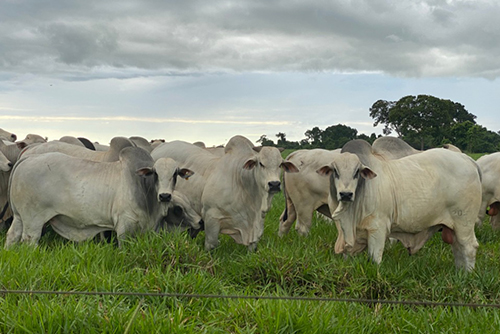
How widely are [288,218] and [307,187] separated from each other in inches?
35.2

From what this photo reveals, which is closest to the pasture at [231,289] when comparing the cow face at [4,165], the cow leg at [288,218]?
the cow face at [4,165]

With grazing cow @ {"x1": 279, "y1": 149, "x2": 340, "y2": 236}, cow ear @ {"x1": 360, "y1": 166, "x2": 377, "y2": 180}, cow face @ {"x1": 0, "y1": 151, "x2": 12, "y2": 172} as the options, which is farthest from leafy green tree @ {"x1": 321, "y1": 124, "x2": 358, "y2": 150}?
cow ear @ {"x1": 360, "y1": 166, "x2": 377, "y2": 180}

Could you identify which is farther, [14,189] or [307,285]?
[14,189]

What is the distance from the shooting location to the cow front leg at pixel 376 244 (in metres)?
4.82

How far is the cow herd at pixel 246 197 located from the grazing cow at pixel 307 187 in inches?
32.9

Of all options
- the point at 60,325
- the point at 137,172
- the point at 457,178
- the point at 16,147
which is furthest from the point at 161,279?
the point at 16,147

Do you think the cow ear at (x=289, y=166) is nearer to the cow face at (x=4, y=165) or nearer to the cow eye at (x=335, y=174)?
the cow eye at (x=335, y=174)

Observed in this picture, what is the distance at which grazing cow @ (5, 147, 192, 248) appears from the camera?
522cm

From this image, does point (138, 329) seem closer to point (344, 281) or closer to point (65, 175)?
point (344, 281)

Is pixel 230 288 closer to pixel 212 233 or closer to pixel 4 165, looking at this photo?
pixel 212 233

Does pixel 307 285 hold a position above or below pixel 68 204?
below

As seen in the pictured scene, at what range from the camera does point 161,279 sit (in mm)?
4008

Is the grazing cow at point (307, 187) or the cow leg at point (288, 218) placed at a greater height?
the grazing cow at point (307, 187)

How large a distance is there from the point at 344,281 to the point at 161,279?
1652 mm
